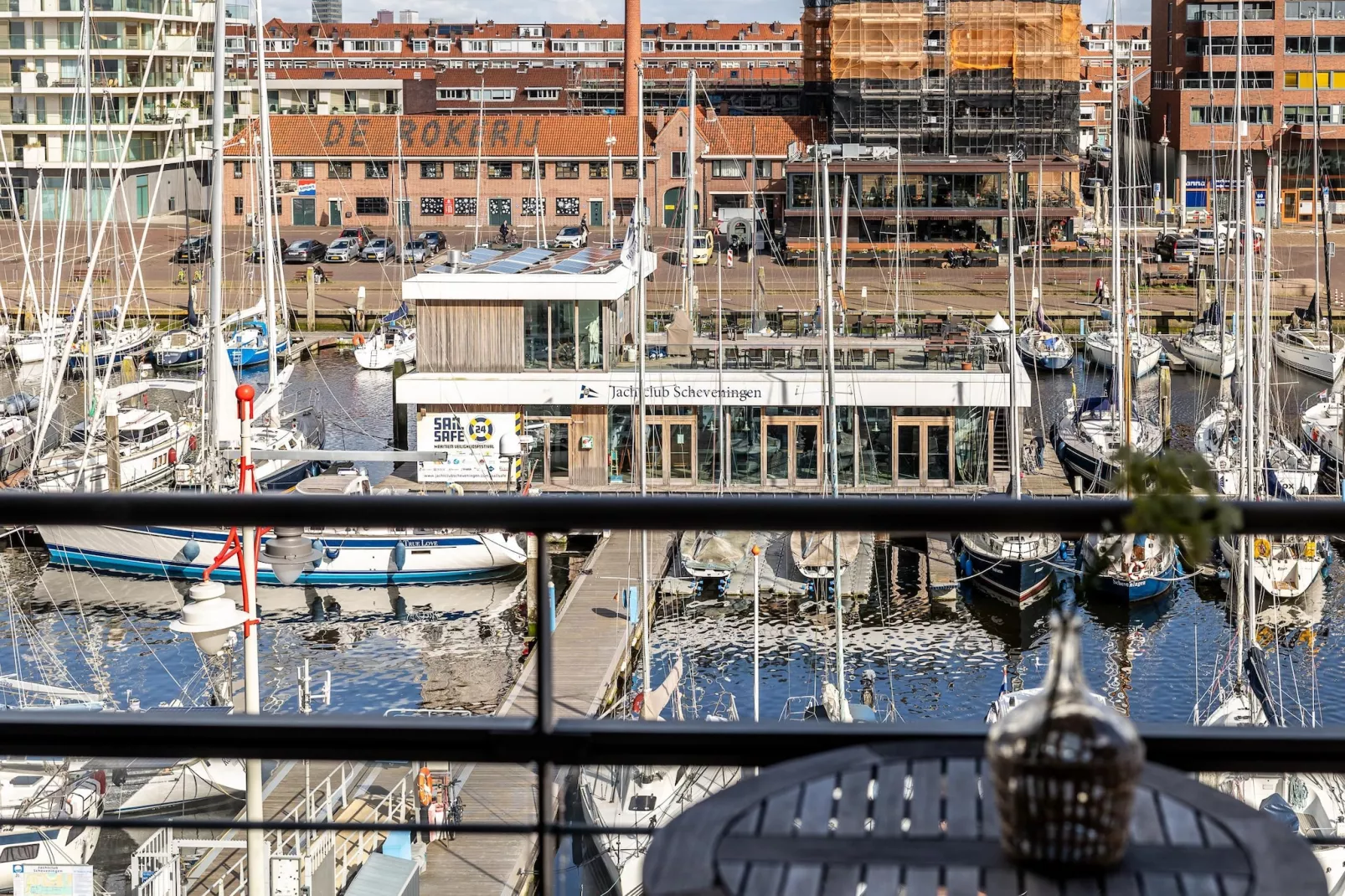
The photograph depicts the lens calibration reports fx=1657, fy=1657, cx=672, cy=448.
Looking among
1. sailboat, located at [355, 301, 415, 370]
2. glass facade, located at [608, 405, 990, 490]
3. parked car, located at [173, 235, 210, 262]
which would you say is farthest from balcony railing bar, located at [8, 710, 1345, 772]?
parked car, located at [173, 235, 210, 262]

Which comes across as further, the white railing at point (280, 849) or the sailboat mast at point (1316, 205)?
the sailboat mast at point (1316, 205)

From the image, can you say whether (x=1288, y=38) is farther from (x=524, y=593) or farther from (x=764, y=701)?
(x=764, y=701)

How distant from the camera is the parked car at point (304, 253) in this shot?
39.2 m

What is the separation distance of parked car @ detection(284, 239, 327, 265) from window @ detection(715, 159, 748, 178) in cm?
1073

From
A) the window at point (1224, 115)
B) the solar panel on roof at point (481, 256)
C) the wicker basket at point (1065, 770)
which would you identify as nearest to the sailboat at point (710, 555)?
the solar panel on roof at point (481, 256)

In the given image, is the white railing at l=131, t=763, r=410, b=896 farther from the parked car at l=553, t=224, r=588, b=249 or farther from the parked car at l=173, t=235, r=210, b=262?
the parked car at l=173, t=235, r=210, b=262

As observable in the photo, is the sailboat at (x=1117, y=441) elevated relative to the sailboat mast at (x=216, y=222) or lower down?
lower down

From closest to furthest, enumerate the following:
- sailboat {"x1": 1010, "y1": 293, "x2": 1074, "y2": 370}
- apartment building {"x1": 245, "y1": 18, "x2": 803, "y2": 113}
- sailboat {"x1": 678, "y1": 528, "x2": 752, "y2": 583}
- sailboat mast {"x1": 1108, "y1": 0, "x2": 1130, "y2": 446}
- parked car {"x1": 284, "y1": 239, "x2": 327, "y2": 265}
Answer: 1. sailboat {"x1": 678, "y1": 528, "x2": 752, "y2": 583}
2. sailboat mast {"x1": 1108, "y1": 0, "x2": 1130, "y2": 446}
3. sailboat {"x1": 1010, "y1": 293, "x2": 1074, "y2": 370}
4. parked car {"x1": 284, "y1": 239, "x2": 327, "y2": 265}
5. apartment building {"x1": 245, "y1": 18, "x2": 803, "y2": 113}

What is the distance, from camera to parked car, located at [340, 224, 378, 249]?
1624 inches

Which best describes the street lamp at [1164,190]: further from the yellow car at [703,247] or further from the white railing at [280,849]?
the white railing at [280,849]

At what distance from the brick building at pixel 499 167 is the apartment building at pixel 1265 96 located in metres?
10.6

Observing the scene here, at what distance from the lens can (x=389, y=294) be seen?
34750mm

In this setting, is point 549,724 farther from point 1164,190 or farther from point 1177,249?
point 1164,190

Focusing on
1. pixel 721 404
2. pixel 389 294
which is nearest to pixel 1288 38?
pixel 389 294
